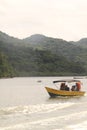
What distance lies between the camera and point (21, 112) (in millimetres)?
32562

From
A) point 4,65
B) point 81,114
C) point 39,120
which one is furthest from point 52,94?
point 4,65

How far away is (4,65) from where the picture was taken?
17012 centimetres

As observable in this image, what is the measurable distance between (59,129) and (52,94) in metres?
28.5

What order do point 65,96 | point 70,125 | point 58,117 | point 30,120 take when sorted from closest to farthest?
point 70,125
point 30,120
point 58,117
point 65,96

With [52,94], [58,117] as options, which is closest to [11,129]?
[58,117]

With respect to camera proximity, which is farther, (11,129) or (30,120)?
(30,120)

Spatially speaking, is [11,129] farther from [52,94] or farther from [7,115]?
[52,94]

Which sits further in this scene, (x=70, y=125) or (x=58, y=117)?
(x=58, y=117)

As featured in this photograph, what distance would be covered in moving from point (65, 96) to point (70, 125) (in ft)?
87.9

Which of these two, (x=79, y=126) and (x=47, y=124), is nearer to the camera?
(x=79, y=126)

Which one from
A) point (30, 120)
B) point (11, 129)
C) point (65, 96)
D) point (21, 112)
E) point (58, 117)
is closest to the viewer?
point (11, 129)

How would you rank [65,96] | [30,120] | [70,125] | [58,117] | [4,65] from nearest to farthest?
[70,125], [30,120], [58,117], [65,96], [4,65]

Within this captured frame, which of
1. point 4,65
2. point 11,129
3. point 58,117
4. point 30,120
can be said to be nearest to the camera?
point 11,129

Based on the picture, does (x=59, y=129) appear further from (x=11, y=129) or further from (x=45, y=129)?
(x=11, y=129)
